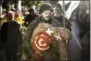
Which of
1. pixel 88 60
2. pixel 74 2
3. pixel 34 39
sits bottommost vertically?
pixel 88 60

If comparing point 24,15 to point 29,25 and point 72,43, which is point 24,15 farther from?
point 72,43

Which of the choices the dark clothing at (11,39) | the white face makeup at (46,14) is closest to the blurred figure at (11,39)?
the dark clothing at (11,39)

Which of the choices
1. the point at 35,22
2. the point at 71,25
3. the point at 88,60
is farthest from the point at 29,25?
the point at 88,60

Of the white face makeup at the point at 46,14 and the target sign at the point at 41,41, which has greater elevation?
the white face makeup at the point at 46,14

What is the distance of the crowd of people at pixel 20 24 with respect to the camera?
1.15 meters

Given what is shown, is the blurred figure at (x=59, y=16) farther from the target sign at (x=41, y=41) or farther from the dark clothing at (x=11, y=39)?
the dark clothing at (x=11, y=39)

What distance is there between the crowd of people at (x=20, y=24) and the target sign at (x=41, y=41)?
0.13ft

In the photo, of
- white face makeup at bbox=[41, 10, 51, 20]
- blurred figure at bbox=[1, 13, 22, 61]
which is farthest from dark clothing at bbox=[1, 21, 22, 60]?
white face makeup at bbox=[41, 10, 51, 20]

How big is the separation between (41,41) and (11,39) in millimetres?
179

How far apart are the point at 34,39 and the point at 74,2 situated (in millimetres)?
324

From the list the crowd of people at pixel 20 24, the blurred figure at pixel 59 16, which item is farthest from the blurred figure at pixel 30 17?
the blurred figure at pixel 59 16

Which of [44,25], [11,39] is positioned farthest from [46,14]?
[11,39]

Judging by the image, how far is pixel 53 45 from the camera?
115 centimetres

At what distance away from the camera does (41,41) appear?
1.16 m
